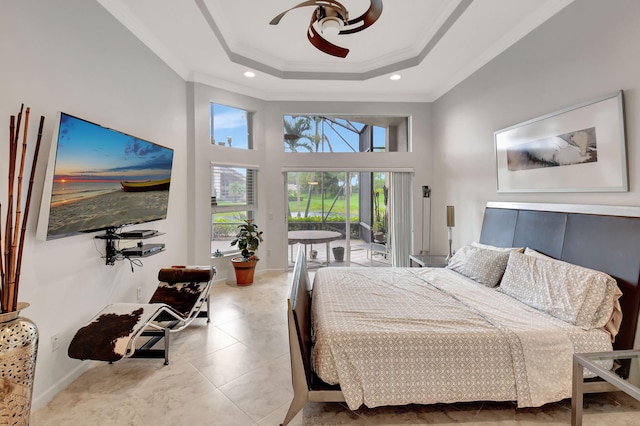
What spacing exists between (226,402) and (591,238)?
9.78ft

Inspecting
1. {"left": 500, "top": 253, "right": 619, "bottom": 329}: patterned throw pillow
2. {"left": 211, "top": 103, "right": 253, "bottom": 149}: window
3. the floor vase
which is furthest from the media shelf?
{"left": 500, "top": 253, "right": 619, "bottom": 329}: patterned throw pillow

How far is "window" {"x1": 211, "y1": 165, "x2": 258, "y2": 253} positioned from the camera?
4.76m

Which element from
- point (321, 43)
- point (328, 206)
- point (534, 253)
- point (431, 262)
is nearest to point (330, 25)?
point (321, 43)

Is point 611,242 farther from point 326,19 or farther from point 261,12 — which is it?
point 261,12

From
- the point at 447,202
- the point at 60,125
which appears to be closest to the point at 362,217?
the point at 447,202

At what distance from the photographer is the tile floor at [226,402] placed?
1.83 meters

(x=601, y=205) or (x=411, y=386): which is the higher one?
(x=601, y=205)

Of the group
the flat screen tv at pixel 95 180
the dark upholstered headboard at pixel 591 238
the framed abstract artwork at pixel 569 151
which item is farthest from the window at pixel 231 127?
the dark upholstered headboard at pixel 591 238

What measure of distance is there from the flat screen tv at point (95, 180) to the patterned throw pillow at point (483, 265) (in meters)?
3.48

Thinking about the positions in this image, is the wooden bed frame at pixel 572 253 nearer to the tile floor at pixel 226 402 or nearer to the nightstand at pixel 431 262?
the tile floor at pixel 226 402

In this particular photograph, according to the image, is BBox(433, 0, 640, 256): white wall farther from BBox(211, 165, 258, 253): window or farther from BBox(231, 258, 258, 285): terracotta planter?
BBox(211, 165, 258, 253): window

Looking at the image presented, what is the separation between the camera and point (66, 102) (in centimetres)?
224

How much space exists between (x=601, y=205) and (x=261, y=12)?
11.8 ft

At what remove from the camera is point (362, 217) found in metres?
5.54
